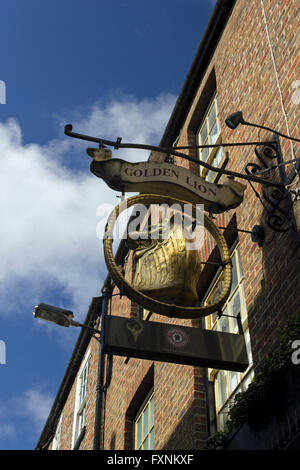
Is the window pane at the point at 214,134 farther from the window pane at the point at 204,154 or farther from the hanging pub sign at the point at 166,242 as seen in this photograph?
the hanging pub sign at the point at 166,242

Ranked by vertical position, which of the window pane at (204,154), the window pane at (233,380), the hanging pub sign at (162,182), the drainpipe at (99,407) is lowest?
the window pane at (233,380)

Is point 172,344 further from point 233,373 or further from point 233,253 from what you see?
point 233,253

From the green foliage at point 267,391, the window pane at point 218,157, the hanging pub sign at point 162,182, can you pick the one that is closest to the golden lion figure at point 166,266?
the hanging pub sign at point 162,182

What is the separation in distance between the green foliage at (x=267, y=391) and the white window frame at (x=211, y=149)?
14.0ft

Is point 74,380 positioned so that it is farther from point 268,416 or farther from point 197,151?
point 268,416

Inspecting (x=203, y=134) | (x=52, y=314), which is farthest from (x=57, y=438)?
(x=203, y=134)

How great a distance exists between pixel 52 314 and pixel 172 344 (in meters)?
5.70

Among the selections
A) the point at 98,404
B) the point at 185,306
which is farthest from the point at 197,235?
the point at 98,404

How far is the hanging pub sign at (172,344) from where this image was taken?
6.21 m

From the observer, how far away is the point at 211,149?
1072cm

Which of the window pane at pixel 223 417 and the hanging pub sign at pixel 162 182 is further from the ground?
the hanging pub sign at pixel 162 182

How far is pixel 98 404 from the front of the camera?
13.4 m

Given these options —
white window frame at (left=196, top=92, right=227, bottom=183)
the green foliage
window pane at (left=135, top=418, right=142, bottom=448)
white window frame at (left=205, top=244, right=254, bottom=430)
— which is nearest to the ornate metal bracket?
white window frame at (left=205, top=244, right=254, bottom=430)
